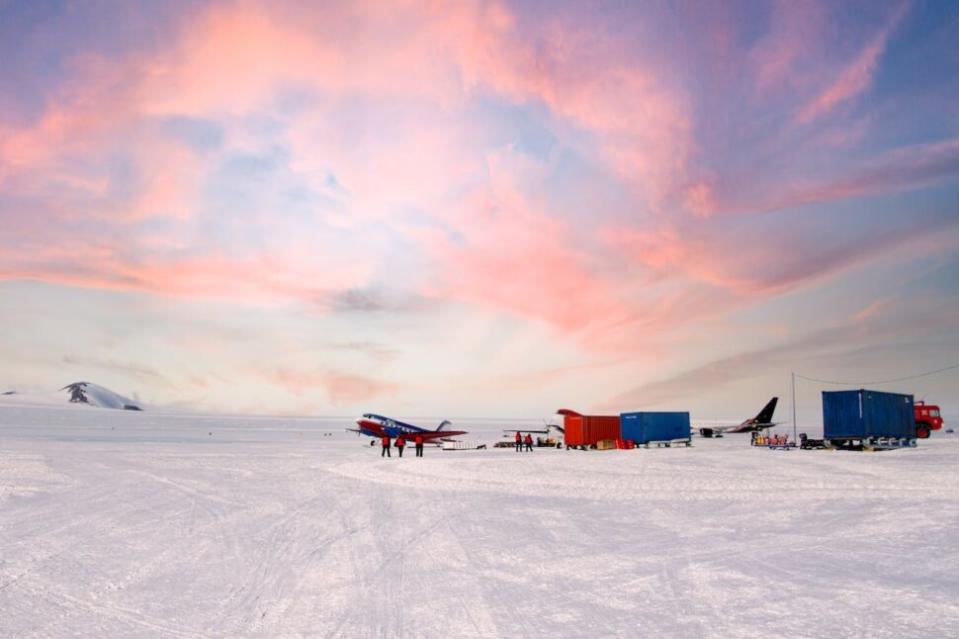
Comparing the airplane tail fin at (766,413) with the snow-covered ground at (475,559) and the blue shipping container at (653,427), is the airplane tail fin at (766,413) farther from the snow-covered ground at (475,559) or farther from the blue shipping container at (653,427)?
the snow-covered ground at (475,559)

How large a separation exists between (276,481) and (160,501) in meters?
6.35

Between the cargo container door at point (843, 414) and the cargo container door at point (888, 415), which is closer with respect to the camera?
the cargo container door at point (843, 414)

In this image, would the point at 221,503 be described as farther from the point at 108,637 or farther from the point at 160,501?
the point at 108,637

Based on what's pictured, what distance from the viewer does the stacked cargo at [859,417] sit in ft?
154

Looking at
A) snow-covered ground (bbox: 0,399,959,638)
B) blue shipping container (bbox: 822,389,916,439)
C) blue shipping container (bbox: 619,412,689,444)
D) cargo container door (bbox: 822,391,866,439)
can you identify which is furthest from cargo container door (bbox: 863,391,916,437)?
snow-covered ground (bbox: 0,399,959,638)

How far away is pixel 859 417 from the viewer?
4691cm

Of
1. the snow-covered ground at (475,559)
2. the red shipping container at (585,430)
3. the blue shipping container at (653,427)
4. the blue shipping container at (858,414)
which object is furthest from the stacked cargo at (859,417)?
the snow-covered ground at (475,559)

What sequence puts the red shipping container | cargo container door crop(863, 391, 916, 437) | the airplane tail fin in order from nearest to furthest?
cargo container door crop(863, 391, 916, 437) → the red shipping container → the airplane tail fin

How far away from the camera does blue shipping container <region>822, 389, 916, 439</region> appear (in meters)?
46.8

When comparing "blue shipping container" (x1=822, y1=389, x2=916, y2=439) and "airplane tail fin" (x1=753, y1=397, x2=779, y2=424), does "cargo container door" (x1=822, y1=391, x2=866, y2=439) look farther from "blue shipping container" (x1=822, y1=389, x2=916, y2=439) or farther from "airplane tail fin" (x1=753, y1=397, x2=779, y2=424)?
"airplane tail fin" (x1=753, y1=397, x2=779, y2=424)

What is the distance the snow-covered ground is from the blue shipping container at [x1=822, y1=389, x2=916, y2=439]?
82.9ft

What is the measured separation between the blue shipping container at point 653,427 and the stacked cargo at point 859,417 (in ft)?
43.3

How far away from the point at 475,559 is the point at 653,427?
50.8 m

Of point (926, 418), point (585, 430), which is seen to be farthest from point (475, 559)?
point (926, 418)
